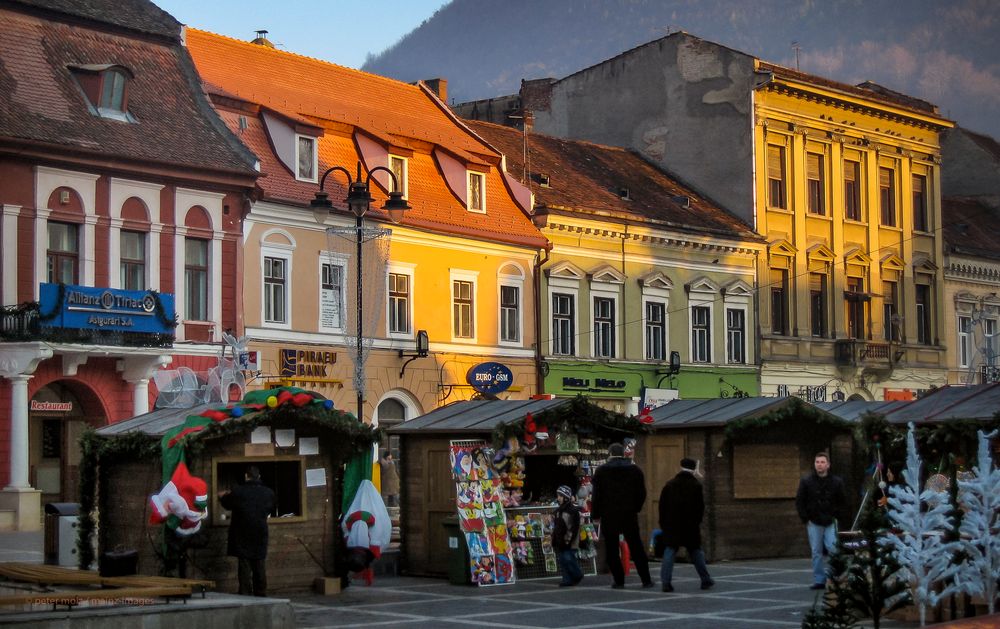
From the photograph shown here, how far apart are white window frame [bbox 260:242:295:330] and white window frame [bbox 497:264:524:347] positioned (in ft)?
23.1

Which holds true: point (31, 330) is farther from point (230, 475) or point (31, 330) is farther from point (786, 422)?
point (786, 422)

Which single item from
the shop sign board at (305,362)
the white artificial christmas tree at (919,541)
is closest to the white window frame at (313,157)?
the shop sign board at (305,362)

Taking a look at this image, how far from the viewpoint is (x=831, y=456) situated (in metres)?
27.3

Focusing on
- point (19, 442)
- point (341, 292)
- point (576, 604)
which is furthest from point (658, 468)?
point (341, 292)

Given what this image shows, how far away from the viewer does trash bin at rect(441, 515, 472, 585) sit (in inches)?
883

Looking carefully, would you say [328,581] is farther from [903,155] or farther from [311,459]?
[903,155]

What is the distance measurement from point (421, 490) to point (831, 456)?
738cm

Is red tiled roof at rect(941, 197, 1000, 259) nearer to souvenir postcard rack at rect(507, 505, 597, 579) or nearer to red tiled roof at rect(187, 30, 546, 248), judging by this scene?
red tiled roof at rect(187, 30, 546, 248)

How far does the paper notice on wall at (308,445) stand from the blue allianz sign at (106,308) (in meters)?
11.9

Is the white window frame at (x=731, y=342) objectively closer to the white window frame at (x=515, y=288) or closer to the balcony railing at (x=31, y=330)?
the white window frame at (x=515, y=288)

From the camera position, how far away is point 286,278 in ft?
123

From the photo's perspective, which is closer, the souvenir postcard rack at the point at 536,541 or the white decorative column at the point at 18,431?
the souvenir postcard rack at the point at 536,541

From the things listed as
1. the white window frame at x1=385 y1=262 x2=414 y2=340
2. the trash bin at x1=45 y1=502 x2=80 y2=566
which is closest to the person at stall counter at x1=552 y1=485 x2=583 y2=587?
the trash bin at x1=45 y1=502 x2=80 y2=566

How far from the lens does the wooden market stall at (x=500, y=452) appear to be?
23078 mm
